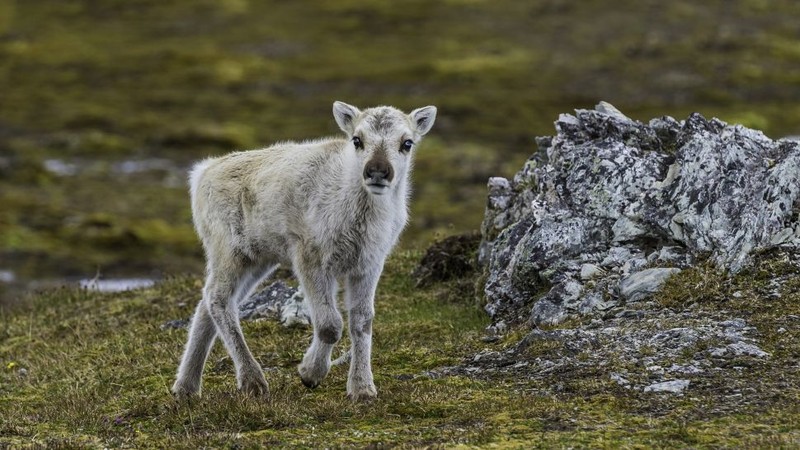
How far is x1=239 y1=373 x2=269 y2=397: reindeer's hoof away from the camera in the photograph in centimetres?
1416

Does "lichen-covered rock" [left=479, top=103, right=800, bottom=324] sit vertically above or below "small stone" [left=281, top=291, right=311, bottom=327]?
above

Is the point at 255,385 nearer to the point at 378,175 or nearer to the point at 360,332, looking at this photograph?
the point at 360,332

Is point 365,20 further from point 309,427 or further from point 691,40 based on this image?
point 309,427

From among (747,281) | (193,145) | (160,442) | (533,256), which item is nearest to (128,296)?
(533,256)

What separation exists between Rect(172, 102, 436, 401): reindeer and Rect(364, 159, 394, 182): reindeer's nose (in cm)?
1

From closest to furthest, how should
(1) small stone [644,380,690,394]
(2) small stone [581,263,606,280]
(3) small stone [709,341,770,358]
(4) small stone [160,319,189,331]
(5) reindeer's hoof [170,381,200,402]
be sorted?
(1) small stone [644,380,690,394] < (3) small stone [709,341,770,358] < (5) reindeer's hoof [170,381,200,402] < (2) small stone [581,263,606,280] < (4) small stone [160,319,189,331]

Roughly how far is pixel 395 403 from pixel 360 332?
134 centimetres

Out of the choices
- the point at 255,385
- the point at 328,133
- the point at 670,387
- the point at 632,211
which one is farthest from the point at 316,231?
the point at 328,133

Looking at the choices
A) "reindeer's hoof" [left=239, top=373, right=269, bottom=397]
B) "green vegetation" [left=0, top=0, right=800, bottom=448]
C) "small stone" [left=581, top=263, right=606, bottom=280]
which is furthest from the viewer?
"small stone" [left=581, top=263, right=606, bottom=280]

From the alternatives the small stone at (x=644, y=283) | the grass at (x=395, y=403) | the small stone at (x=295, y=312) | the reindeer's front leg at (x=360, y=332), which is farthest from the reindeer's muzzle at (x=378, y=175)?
the small stone at (x=295, y=312)

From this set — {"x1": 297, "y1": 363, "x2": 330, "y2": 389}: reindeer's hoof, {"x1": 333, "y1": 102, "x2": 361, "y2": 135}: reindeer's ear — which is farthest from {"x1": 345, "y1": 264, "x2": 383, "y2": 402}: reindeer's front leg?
{"x1": 333, "y1": 102, "x2": 361, "y2": 135}: reindeer's ear

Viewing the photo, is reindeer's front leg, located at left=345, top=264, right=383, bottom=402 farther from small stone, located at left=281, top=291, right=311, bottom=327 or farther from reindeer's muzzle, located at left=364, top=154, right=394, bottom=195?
small stone, located at left=281, top=291, right=311, bottom=327

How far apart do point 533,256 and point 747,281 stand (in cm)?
350

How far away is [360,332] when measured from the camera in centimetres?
1436
